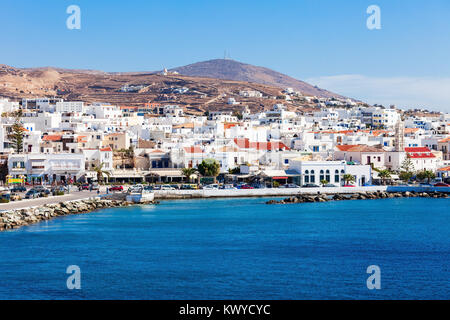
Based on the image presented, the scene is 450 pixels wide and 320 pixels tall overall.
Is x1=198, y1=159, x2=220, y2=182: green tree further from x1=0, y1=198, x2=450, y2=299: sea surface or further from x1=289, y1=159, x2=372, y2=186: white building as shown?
x1=0, y1=198, x2=450, y2=299: sea surface

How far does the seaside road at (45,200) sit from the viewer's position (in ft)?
124

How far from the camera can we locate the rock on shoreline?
110 feet

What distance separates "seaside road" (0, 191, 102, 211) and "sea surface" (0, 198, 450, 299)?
8.64 ft

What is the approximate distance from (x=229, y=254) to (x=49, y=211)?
14244mm

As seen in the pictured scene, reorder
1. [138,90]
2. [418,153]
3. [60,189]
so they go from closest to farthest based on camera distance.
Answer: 1. [60,189]
2. [418,153]
3. [138,90]

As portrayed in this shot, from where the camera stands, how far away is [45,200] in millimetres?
41281

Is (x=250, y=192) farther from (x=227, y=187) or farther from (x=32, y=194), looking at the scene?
(x=32, y=194)

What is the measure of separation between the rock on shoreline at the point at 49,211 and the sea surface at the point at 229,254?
82cm

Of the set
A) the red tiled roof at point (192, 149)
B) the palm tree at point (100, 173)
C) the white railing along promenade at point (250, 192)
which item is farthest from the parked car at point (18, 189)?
the red tiled roof at point (192, 149)

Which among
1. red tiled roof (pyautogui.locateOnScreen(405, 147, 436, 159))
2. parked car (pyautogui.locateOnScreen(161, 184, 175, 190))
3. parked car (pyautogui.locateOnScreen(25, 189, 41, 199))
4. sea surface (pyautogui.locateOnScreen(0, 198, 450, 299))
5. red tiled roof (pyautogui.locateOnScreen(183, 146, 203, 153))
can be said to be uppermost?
red tiled roof (pyautogui.locateOnScreen(183, 146, 203, 153))

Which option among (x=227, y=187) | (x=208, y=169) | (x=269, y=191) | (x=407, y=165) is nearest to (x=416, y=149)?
(x=407, y=165)

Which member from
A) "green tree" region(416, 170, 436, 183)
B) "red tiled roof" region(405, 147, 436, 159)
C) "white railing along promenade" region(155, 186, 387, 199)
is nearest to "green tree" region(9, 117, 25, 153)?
"white railing along promenade" region(155, 186, 387, 199)

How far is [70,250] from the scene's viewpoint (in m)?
27.1
